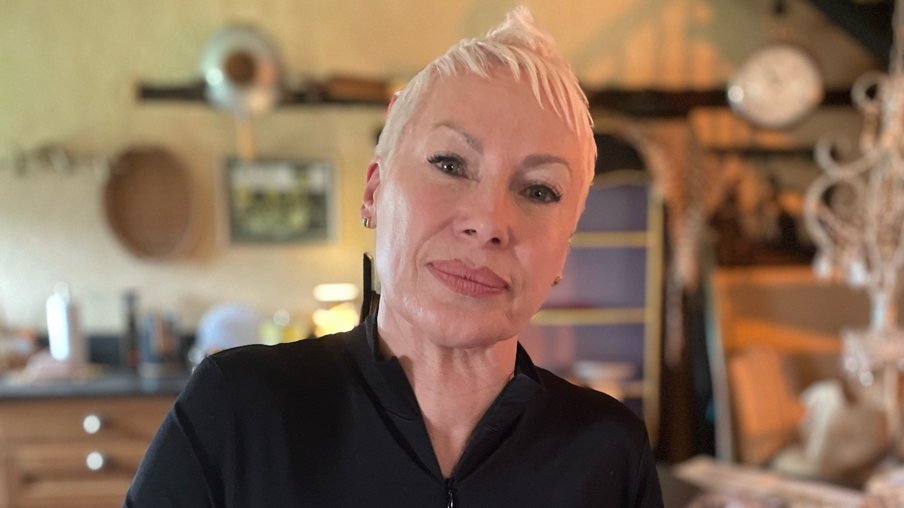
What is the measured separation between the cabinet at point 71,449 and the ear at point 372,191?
1.99 meters

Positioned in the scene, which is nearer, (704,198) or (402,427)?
(402,427)

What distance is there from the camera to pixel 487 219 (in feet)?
1.63

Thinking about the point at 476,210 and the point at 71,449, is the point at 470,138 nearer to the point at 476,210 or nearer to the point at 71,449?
the point at 476,210

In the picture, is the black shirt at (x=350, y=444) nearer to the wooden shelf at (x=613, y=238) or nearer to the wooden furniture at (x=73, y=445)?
the wooden furniture at (x=73, y=445)

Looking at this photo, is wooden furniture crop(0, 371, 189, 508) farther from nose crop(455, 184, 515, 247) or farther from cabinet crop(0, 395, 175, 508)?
nose crop(455, 184, 515, 247)

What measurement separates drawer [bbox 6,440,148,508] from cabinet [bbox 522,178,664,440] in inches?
68.8

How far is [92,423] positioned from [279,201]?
4.09ft

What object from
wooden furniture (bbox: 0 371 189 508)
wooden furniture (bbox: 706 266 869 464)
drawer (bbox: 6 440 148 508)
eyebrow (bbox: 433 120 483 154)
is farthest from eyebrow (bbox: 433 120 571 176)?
wooden furniture (bbox: 706 266 869 464)

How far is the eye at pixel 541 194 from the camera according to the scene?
53cm

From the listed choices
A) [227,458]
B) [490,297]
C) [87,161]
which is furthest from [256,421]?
[87,161]

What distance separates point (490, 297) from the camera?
51 cm

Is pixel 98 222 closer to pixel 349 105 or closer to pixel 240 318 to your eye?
pixel 240 318

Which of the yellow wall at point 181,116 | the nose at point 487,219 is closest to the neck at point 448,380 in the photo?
the nose at point 487,219

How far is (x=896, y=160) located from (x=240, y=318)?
226cm
